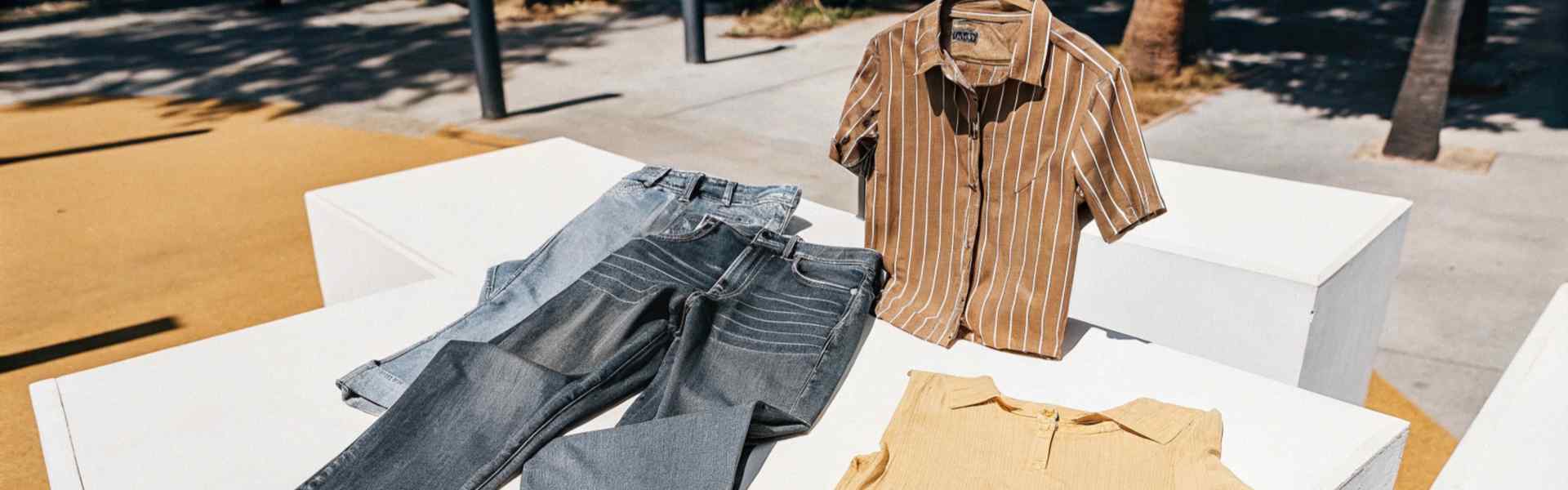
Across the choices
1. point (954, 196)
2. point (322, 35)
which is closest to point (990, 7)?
point (954, 196)

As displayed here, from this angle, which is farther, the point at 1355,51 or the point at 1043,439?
the point at 1355,51

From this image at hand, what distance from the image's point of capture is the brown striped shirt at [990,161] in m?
2.60

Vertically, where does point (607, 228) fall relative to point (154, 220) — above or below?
above

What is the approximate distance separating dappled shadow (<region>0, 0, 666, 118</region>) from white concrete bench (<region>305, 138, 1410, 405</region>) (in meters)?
5.88

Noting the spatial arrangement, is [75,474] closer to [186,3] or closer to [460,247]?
[460,247]

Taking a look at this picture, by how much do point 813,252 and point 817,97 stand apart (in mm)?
6683

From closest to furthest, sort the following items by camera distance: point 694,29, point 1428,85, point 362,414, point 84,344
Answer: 1. point 362,414
2. point 84,344
3. point 1428,85
4. point 694,29

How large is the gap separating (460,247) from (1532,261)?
5.22 metres

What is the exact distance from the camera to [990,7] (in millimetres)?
2785

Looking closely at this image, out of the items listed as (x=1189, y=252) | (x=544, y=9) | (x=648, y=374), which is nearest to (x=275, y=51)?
(x=544, y=9)

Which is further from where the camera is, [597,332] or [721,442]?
[597,332]

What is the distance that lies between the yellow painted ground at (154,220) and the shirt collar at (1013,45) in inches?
126

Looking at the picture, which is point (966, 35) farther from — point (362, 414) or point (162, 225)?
point (162, 225)

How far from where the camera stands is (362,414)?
2.53 m
